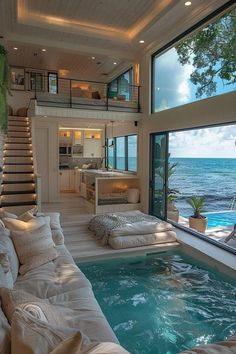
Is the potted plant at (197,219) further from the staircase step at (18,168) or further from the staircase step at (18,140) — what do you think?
the staircase step at (18,140)

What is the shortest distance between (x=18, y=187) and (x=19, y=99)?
3.59 m

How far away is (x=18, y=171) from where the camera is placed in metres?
7.41

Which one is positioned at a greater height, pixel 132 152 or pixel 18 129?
pixel 18 129

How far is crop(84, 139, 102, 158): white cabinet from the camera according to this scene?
451 inches

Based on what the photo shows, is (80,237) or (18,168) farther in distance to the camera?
(18,168)

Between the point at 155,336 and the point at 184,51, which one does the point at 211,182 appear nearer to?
the point at 184,51

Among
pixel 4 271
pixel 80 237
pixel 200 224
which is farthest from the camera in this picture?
pixel 200 224

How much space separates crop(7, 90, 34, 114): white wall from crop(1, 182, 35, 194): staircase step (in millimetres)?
3190

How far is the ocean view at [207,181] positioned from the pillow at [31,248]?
33.6ft

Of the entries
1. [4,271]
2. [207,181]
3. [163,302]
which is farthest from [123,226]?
[207,181]

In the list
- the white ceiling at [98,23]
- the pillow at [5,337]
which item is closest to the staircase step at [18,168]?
the white ceiling at [98,23]

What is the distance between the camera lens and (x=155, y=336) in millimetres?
2676

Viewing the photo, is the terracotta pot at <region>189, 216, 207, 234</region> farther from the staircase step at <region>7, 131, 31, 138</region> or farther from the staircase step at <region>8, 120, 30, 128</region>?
the staircase step at <region>8, 120, 30, 128</region>

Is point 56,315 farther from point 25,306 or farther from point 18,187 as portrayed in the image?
point 18,187
